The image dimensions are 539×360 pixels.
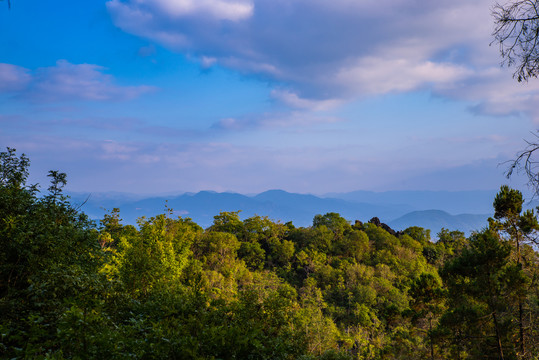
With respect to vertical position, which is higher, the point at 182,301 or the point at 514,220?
the point at 514,220

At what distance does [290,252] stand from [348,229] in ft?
43.2

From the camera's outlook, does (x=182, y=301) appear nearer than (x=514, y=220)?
Yes

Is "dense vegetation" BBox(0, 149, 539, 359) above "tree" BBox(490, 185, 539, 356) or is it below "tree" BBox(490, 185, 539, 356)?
below

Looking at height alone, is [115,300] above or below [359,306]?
above

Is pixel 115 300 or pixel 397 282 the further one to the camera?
pixel 397 282

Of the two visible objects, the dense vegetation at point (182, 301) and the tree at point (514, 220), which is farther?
the tree at point (514, 220)

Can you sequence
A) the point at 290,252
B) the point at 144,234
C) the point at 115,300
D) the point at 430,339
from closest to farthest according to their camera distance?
the point at 115,300 < the point at 430,339 < the point at 144,234 < the point at 290,252

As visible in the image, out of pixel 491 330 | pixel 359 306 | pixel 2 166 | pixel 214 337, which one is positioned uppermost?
pixel 2 166

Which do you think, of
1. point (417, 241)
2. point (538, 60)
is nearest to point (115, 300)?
point (538, 60)

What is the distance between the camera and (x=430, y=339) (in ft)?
48.3

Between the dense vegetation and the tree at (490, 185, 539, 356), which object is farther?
the tree at (490, 185, 539, 356)

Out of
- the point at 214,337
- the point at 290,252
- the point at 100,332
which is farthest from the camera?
the point at 290,252

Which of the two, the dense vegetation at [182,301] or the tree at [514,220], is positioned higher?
the tree at [514,220]

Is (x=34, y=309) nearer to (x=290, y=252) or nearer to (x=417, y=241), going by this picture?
(x=290, y=252)
